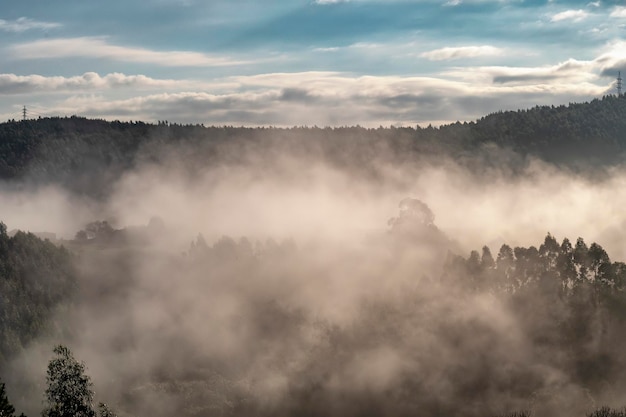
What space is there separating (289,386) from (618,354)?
267 ft

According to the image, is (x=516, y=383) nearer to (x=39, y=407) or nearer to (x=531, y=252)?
(x=531, y=252)

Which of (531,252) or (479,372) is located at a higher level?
(531,252)

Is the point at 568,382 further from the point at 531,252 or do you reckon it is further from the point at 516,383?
the point at 531,252

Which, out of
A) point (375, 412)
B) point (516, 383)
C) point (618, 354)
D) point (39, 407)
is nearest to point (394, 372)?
point (375, 412)

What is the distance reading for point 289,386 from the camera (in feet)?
644

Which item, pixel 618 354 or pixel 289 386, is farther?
pixel 289 386

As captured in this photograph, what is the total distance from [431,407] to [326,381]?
32.4m

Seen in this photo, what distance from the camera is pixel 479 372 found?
18862cm

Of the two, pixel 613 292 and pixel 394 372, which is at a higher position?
pixel 613 292

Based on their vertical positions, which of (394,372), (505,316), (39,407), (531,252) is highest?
(531,252)

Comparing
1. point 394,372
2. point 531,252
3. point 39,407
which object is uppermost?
point 531,252

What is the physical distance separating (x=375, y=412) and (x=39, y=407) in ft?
291

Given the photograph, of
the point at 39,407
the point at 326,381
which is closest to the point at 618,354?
the point at 326,381

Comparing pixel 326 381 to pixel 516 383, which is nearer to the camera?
pixel 516 383
